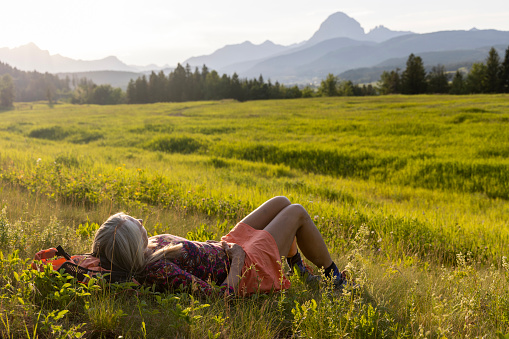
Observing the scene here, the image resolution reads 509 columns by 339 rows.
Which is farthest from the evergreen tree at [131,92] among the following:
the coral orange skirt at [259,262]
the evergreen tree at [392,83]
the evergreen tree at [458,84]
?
the coral orange skirt at [259,262]

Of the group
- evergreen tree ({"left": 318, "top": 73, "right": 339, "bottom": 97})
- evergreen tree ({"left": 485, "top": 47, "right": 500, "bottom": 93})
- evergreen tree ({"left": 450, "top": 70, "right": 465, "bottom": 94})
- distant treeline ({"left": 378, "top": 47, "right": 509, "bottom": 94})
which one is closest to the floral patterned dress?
distant treeline ({"left": 378, "top": 47, "right": 509, "bottom": 94})

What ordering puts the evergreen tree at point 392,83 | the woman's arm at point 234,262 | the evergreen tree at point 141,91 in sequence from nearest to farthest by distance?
the woman's arm at point 234,262 < the evergreen tree at point 392,83 < the evergreen tree at point 141,91

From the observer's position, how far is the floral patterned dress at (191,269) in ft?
9.78

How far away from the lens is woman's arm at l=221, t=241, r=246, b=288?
314 cm

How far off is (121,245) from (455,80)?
88.6 metres

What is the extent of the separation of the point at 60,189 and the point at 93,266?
4.65m

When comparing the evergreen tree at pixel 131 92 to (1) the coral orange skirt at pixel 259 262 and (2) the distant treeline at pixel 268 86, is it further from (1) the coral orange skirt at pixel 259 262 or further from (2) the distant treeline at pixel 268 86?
(1) the coral orange skirt at pixel 259 262

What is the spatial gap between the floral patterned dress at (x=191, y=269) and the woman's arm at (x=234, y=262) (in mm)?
56

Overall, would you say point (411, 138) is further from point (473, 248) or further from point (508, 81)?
point (508, 81)

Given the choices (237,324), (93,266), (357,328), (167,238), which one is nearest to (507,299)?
(357,328)

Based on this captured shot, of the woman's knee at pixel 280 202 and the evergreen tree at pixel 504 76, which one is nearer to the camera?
the woman's knee at pixel 280 202

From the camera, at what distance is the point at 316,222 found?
19.6 feet

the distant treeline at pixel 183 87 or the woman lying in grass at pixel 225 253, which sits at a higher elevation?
the distant treeline at pixel 183 87

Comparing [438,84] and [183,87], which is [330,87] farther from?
[183,87]
